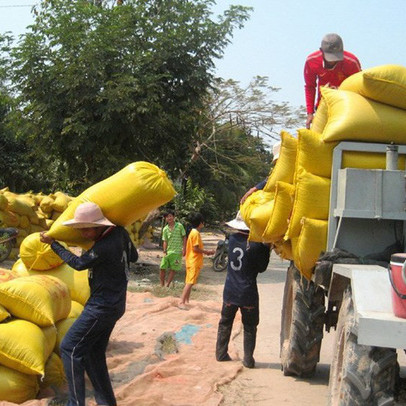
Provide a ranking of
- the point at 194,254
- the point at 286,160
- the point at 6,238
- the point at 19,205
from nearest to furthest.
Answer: the point at 286,160
the point at 194,254
the point at 6,238
the point at 19,205

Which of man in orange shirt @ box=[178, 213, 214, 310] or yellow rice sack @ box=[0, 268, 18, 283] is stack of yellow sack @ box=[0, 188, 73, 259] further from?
yellow rice sack @ box=[0, 268, 18, 283]

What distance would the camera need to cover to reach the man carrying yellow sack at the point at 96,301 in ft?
15.6

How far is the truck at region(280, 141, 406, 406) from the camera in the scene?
324cm

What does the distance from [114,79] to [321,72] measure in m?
9.13

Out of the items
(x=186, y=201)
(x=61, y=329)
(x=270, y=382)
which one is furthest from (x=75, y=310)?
(x=186, y=201)

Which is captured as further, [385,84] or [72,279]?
[72,279]

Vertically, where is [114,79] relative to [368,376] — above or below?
above

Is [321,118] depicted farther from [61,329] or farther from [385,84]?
[61,329]

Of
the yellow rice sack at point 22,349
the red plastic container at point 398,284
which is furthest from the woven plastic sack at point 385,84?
the yellow rice sack at point 22,349

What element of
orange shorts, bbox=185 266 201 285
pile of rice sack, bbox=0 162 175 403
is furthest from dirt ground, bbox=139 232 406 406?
pile of rice sack, bbox=0 162 175 403

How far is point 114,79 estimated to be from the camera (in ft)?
49.7

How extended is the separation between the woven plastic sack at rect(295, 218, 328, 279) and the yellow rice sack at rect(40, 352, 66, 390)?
211 centimetres

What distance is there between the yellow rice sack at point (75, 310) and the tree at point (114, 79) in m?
8.47

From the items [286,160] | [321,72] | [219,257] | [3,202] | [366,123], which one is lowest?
[219,257]
